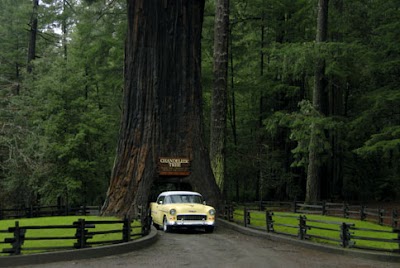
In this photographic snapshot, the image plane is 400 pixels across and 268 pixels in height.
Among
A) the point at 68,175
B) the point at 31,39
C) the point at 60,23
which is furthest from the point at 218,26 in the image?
the point at 60,23

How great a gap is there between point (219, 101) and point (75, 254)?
15.7m

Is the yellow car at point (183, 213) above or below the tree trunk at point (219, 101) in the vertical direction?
below

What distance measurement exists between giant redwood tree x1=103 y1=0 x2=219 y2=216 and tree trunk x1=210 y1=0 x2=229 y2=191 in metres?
2.09

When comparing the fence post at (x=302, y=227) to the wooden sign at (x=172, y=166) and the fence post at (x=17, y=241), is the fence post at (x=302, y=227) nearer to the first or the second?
the wooden sign at (x=172, y=166)

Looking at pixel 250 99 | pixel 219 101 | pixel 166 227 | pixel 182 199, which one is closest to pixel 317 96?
pixel 219 101

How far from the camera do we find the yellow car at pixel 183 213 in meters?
18.2

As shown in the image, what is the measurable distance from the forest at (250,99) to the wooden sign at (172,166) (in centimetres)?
409

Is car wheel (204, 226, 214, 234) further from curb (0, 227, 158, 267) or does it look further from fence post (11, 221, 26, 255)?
fence post (11, 221, 26, 255)

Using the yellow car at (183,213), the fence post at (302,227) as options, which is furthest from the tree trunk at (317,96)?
the fence post at (302,227)

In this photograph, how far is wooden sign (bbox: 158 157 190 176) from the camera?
2305 centimetres

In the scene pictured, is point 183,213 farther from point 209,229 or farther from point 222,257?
point 222,257

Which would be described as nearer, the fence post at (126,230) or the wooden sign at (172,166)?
the fence post at (126,230)

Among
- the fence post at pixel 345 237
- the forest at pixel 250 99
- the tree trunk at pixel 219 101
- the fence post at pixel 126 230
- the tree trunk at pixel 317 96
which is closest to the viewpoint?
the fence post at pixel 345 237

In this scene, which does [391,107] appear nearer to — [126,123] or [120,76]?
[126,123]
